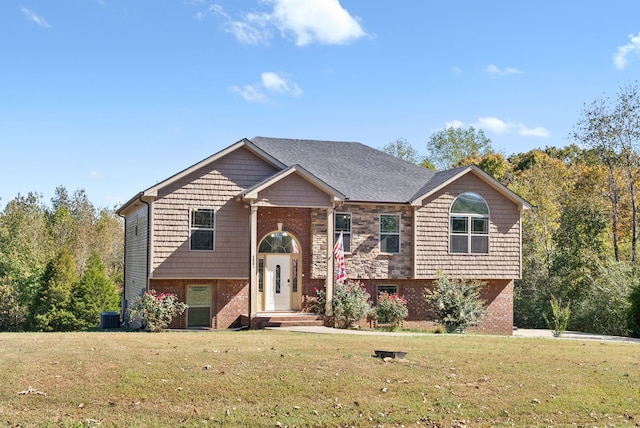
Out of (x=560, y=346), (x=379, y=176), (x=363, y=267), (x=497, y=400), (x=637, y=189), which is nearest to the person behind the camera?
(x=497, y=400)

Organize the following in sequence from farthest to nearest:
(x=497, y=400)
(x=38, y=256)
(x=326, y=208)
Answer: (x=38, y=256), (x=326, y=208), (x=497, y=400)

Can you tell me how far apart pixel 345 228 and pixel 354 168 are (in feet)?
12.0

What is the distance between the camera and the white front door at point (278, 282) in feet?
84.0

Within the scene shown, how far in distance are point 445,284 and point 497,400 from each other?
513 inches

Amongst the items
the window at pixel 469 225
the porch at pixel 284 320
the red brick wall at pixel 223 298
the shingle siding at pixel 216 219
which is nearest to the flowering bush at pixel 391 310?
the porch at pixel 284 320

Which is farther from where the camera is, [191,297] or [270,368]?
[191,297]

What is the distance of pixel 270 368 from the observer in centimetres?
1418

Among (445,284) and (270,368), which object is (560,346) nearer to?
(445,284)

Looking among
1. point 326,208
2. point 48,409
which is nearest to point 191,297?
point 326,208

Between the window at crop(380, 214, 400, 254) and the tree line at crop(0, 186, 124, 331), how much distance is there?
15.0 metres

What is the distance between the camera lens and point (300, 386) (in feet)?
43.4

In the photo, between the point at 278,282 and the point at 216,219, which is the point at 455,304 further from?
the point at 216,219

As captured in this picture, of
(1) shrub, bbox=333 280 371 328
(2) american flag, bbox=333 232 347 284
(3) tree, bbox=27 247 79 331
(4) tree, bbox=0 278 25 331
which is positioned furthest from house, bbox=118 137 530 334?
(4) tree, bbox=0 278 25 331

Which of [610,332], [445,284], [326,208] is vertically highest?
[326,208]
